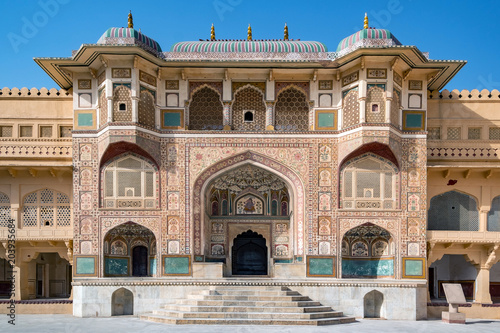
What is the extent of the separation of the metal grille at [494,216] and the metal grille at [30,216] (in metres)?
13.7

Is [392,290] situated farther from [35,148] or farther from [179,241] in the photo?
[35,148]

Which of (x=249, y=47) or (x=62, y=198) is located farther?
(x=62, y=198)

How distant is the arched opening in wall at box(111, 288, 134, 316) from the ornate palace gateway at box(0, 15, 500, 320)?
0.04 m

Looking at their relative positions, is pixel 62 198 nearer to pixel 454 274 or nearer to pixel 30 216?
pixel 30 216

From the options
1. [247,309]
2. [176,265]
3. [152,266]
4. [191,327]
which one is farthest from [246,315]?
[152,266]

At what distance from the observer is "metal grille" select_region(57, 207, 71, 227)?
17.2 meters

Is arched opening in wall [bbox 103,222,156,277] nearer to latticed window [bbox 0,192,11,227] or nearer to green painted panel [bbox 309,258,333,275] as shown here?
latticed window [bbox 0,192,11,227]

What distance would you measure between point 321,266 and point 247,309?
266 cm

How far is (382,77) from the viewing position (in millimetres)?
15828

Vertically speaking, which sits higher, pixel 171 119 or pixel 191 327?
pixel 171 119

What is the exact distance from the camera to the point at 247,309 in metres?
14.5

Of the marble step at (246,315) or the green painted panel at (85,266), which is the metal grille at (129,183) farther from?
the marble step at (246,315)

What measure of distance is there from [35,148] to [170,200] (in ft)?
15.2

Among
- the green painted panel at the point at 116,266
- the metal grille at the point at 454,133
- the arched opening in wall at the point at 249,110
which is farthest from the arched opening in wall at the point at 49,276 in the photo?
the metal grille at the point at 454,133
